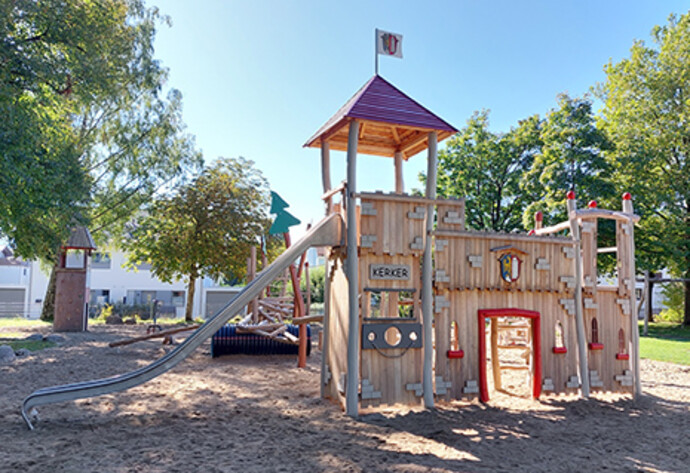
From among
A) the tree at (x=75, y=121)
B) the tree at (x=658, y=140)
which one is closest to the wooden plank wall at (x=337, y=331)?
the tree at (x=75, y=121)

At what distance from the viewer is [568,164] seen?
25234 mm

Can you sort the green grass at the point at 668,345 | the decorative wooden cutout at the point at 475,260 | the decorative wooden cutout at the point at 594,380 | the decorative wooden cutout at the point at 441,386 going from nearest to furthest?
the decorative wooden cutout at the point at 441,386
the decorative wooden cutout at the point at 475,260
the decorative wooden cutout at the point at 594,380
the green grass at the point at 668,345

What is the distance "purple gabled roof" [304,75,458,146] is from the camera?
324 inches

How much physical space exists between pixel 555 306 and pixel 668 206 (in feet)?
72.4

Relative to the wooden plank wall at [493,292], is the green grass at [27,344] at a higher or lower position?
lower

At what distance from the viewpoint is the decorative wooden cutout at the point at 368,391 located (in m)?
7.86

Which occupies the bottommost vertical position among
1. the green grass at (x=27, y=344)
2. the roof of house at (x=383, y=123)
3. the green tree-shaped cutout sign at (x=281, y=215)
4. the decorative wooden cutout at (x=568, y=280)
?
the green grass at (x=27, y=344)

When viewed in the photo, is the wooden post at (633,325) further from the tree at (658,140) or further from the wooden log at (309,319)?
the tree at (658,140)

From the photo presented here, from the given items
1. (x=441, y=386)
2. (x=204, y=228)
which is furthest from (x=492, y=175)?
(x=441, y=386)

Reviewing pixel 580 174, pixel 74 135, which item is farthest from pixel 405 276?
pixel 74 135

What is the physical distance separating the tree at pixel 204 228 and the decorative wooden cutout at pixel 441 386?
18.0 meters

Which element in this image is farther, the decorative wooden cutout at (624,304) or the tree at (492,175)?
the tree at (492,175)

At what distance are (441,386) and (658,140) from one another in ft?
83.6

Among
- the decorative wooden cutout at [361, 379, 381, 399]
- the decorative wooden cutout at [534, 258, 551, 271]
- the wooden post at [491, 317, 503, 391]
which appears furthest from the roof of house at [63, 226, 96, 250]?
the decorative wooden cutout at [534, 258, 551, 271]
